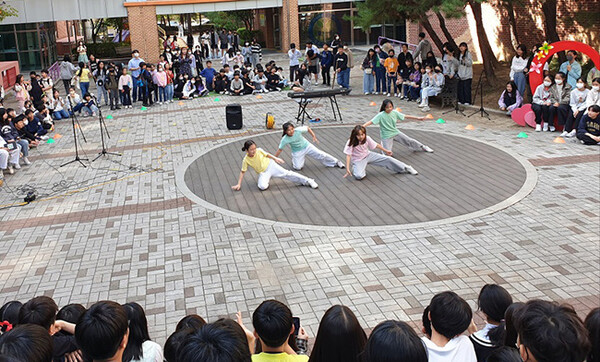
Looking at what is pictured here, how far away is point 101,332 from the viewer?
155 inches

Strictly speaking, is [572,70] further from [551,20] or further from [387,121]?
[387,121]

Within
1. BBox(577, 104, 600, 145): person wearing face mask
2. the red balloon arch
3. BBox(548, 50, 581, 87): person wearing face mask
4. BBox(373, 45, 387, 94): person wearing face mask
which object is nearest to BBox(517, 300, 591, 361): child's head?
BBox(577, 104, 600, 145): person wearing face mask

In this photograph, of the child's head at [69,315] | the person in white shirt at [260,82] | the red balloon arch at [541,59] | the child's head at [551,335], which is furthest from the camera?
the person in white shirt at [260,82]

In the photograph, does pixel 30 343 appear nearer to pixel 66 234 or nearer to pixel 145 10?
pixel 66 234

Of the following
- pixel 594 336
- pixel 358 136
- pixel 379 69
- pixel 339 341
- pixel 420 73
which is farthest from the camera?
pixel 379 69

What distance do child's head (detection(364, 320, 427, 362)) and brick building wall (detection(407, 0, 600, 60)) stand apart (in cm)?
1855

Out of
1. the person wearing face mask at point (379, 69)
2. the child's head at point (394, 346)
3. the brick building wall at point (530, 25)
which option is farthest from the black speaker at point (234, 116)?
the child's head at point (394, 346)

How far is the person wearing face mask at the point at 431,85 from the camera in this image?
62.2 feet

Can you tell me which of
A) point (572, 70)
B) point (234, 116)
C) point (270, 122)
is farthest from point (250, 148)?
point (572, 70)

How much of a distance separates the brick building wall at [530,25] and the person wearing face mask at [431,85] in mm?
3302

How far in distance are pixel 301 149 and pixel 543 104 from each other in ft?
21.8

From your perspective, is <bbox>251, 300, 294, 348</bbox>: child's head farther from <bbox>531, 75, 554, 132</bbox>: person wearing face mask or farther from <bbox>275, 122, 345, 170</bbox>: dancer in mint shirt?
<bbox>531, 75, 554, 132</bbox>: person wearing face mask

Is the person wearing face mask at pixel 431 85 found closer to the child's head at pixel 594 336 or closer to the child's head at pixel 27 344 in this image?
the child's head at pixel 594 336

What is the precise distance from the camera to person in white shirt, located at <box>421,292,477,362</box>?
3.92 metres
